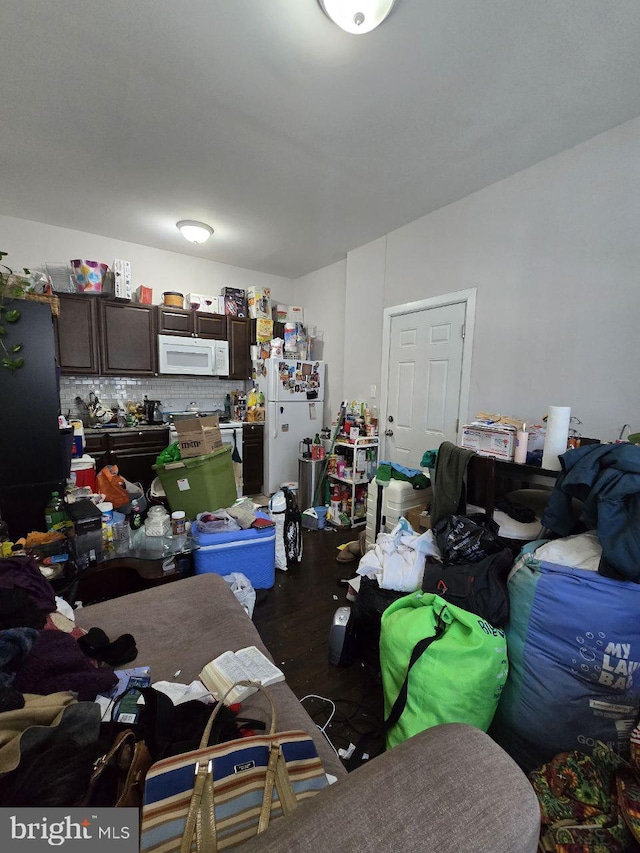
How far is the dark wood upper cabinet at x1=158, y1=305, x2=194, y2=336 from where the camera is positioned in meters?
3.82

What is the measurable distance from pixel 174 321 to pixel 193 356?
42 cm

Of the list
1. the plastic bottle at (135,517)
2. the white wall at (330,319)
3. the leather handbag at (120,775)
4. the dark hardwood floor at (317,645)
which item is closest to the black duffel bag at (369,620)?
the dark hardwood floor at (317,645)

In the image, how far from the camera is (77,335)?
3410mm

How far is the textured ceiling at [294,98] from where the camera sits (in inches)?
57.8

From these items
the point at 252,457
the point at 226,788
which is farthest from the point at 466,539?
the point at 252,457

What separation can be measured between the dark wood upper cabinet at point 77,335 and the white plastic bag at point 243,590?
270cm

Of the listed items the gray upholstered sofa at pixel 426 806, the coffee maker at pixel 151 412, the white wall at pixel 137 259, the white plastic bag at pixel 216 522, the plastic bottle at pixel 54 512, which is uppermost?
the white wall at pixel 137 259

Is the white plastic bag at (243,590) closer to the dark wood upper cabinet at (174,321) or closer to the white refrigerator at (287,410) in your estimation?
the white refrigerator at (287,410)

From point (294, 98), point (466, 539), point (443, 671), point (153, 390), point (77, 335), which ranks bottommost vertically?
point (443, 671)

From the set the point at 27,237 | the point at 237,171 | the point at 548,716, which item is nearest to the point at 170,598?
the point at 548,716

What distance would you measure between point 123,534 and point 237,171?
2.56 metres

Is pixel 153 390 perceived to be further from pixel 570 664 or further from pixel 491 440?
pixel 570 664

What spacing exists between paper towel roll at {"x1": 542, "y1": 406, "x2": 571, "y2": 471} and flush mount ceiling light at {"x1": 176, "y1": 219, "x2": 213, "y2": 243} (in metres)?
3.27

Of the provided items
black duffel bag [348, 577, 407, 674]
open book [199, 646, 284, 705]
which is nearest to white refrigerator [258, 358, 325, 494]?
black duffel bag [348, 577, 407, 674]
